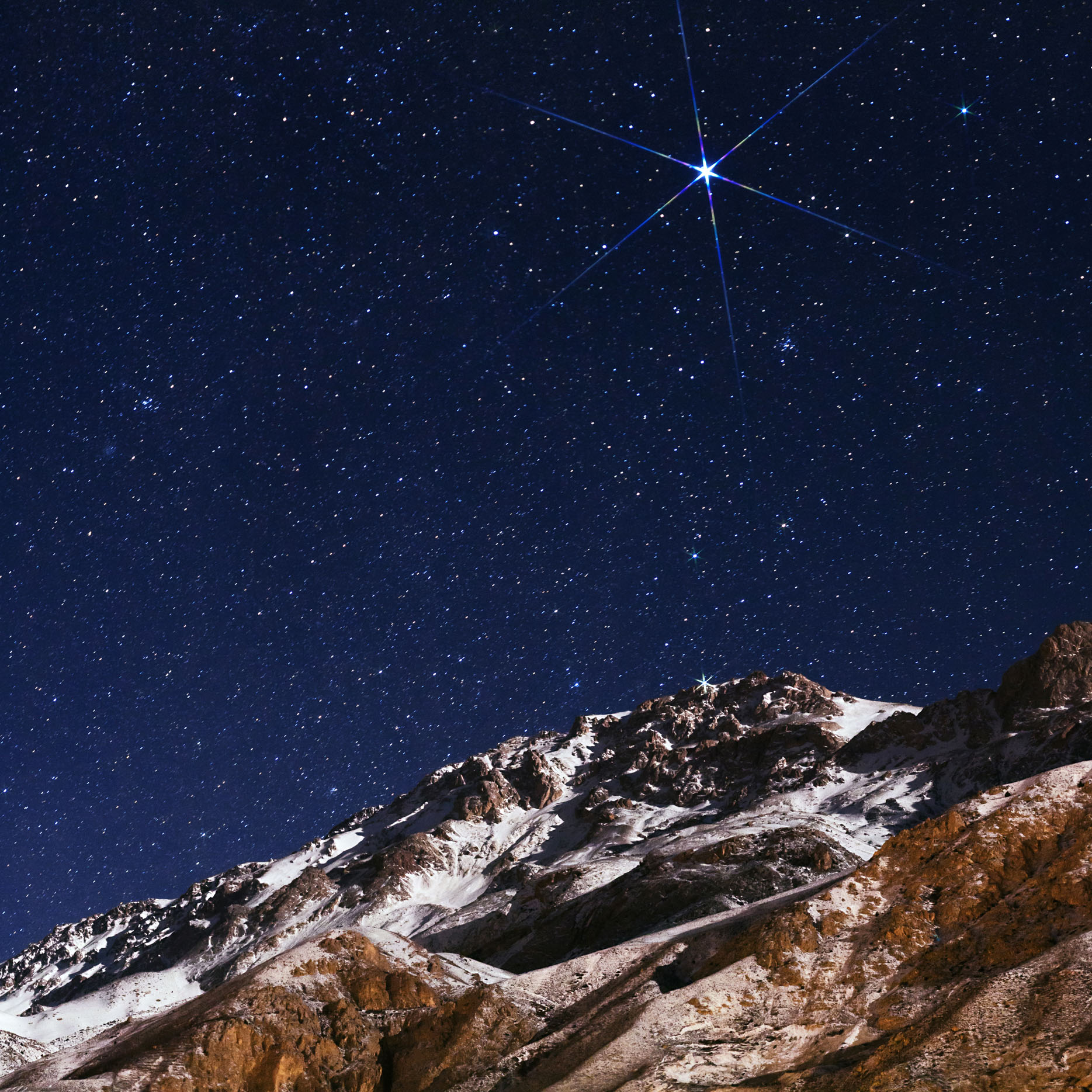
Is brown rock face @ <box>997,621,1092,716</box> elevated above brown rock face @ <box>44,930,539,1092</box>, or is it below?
above

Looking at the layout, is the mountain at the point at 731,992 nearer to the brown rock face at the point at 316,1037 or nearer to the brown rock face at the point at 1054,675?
the brown rock face at the point at 316,1037

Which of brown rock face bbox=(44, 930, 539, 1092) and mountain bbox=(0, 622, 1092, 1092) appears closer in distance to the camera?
mountain bbox=(0, 622, 1092, 1092)

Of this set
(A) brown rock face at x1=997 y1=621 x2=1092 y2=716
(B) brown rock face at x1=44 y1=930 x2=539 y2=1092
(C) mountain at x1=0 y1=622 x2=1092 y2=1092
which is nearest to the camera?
(C) mountain at x1=0 y1=622 x2=1092 y2=1092

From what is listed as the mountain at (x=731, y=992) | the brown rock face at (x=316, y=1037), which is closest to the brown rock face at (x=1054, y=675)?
the mountain at (x=731, y=992)

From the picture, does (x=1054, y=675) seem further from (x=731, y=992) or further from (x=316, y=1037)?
(x=316, y=1037)

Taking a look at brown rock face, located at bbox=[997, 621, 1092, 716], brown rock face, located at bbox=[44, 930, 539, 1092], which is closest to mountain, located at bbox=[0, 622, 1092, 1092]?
brown rock face, located at bbox=[44, 930, 539, 1092]

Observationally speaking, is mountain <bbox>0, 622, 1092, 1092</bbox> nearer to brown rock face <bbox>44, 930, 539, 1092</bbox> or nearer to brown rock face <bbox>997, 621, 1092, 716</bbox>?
brown rock face <bbox>44, 930, 539, 1092</bbox>

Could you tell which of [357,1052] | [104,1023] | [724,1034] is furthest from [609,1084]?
[104,1023]

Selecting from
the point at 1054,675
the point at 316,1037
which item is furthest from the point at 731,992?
the point at 1054,675

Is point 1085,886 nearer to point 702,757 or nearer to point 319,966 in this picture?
point 319,966
